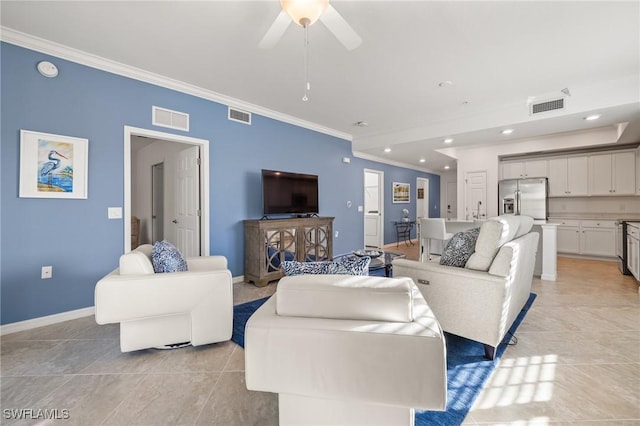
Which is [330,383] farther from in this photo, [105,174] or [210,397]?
[105,174]

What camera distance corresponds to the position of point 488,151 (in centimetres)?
596

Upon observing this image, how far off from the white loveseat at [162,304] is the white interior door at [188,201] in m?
1.75

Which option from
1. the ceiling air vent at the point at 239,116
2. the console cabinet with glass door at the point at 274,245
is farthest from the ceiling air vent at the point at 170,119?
the console cabinet with glass door at the point at 274,245

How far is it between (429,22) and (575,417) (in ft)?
9.27

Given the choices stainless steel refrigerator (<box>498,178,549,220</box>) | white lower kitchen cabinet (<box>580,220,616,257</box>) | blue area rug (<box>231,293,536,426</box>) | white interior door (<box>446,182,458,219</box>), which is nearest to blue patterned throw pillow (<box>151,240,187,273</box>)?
blue area rug (<box>231,293,536,426</box>)

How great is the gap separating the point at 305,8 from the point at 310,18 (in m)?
0.07

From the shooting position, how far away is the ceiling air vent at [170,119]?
10.4 ft

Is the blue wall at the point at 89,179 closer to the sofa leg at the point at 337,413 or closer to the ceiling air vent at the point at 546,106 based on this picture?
the sofa leg at the point at 337,413

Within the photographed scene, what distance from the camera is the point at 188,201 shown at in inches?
152

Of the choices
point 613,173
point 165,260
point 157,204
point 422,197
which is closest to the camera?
point 165,260

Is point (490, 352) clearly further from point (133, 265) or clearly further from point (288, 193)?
point (288, 193)

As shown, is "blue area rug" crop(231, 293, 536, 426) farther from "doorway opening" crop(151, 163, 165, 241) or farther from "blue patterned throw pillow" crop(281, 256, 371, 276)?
"doorway opening" crop(151, 163, 165, 241)

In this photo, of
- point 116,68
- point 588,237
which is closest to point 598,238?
point 588,237

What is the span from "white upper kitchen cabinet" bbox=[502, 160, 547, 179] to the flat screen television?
4.81m
